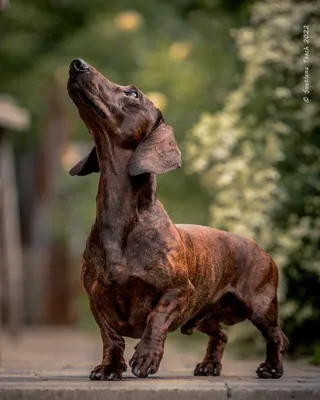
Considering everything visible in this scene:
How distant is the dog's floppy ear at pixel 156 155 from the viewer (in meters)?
6.55

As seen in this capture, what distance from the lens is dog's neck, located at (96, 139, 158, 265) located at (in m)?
6.66

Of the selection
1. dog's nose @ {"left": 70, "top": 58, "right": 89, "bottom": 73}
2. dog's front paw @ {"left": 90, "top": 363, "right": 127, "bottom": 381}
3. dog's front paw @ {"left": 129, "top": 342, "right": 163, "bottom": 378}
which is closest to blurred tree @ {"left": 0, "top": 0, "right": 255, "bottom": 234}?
dog's nose @ {"left": 70, "top": 58, "right": 89, "bottom": 73}

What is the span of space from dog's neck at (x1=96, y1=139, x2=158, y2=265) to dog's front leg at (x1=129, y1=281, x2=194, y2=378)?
15.9 inches

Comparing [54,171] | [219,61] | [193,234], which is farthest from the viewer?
[54,171]

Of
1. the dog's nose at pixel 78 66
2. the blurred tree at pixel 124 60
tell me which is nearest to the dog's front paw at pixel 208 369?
the dog's nose at pixel 78 66

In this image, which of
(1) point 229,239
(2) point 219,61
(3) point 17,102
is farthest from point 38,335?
(1) point 229,239

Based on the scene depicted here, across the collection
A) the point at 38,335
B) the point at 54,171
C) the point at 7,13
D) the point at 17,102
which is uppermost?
the point at 7,13

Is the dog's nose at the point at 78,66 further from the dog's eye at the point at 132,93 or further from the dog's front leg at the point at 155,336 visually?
the dog's front leg at the point at 155,336

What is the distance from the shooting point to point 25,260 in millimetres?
24234

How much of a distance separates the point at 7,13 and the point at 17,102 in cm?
210

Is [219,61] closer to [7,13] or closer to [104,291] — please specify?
[7,13]

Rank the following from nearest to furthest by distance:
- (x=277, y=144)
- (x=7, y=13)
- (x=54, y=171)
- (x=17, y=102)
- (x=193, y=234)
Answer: (x=193, y=234) → (x=277, y=144) → (x=7, y=13) → (x=17, y=102) → (x=54, y=171)

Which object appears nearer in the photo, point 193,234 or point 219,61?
point 193,234

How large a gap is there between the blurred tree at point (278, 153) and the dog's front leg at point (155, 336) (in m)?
5.45
